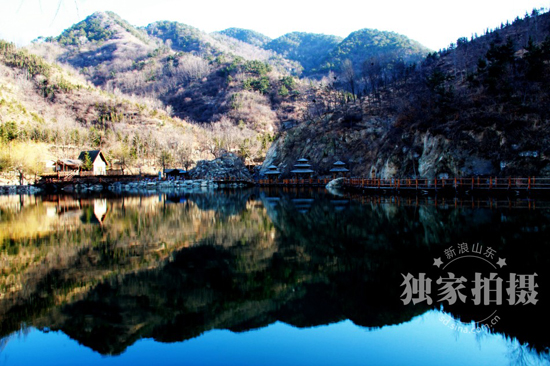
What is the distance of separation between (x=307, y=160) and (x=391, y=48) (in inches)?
4277

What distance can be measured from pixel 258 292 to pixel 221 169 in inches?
2459

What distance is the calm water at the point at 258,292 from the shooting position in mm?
6836

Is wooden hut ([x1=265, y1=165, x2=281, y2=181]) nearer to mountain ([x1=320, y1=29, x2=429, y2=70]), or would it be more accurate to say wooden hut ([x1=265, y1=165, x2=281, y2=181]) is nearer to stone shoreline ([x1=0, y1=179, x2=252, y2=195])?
stone shoreline ([x1=0, y1=179, x2=252, y2=195])

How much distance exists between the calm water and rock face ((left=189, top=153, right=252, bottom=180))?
53.8 metres

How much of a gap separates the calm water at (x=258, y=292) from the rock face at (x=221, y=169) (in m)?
53.8

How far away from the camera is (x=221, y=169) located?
71000 millimetres

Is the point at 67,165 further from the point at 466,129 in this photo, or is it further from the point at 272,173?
the point at 466,129

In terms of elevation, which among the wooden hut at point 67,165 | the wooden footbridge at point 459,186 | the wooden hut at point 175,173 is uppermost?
the wooden hut at point 67,165

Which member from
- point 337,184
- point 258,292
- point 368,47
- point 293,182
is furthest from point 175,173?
point 368,47

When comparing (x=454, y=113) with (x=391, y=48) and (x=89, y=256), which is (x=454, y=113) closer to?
(x=89, y=256)

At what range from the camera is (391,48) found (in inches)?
5979

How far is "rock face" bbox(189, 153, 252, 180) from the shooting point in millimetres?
70688

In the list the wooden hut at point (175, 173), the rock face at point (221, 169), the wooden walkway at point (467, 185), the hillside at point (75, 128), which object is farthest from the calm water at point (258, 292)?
the hillside at point (75, 128)

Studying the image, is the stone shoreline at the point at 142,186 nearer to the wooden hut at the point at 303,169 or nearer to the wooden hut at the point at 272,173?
the wooden hut at the point at 272,173
